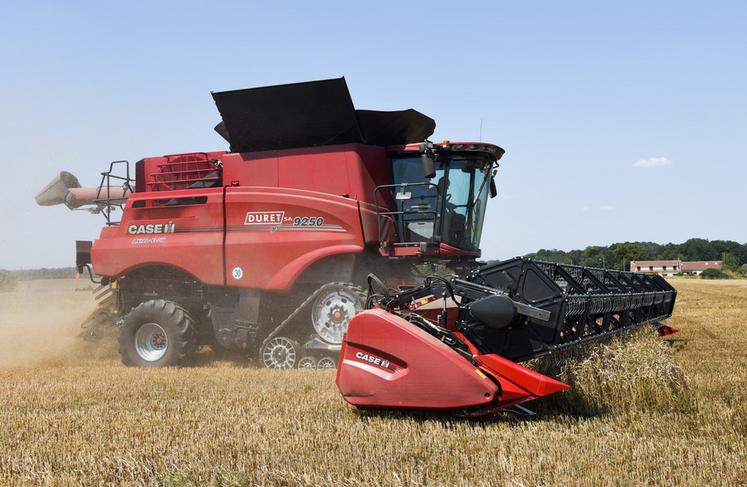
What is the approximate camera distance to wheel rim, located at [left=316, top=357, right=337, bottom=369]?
7.61 meters

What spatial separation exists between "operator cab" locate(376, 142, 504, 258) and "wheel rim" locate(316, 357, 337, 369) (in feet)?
4.19

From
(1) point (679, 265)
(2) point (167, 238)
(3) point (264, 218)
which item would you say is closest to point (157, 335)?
(2) point (167, 238)

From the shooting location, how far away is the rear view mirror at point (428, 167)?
725 centimetres

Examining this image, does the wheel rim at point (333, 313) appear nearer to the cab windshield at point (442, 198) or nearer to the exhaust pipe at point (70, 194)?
the cab windshield at point (442, 198)

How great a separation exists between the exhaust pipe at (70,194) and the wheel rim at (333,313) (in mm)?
3495

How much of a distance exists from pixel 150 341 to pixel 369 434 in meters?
5.16

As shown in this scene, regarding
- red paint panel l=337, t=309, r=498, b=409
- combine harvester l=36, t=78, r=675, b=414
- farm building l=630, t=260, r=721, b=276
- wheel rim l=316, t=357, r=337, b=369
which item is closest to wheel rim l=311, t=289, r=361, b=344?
combine harvester l=36, t=78, r=675, b=414

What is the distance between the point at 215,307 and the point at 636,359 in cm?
504

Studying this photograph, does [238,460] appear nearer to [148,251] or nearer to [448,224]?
[448,224]

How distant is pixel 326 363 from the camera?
766cm

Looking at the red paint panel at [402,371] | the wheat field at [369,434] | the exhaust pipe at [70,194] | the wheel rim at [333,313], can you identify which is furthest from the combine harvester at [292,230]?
the red paint panel at [402,371]

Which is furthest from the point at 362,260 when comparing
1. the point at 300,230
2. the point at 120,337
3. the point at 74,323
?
the point at 74,323

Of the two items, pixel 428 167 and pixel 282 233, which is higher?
pixel 428 167

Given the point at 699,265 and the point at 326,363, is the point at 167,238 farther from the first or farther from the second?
the point at 699,265
